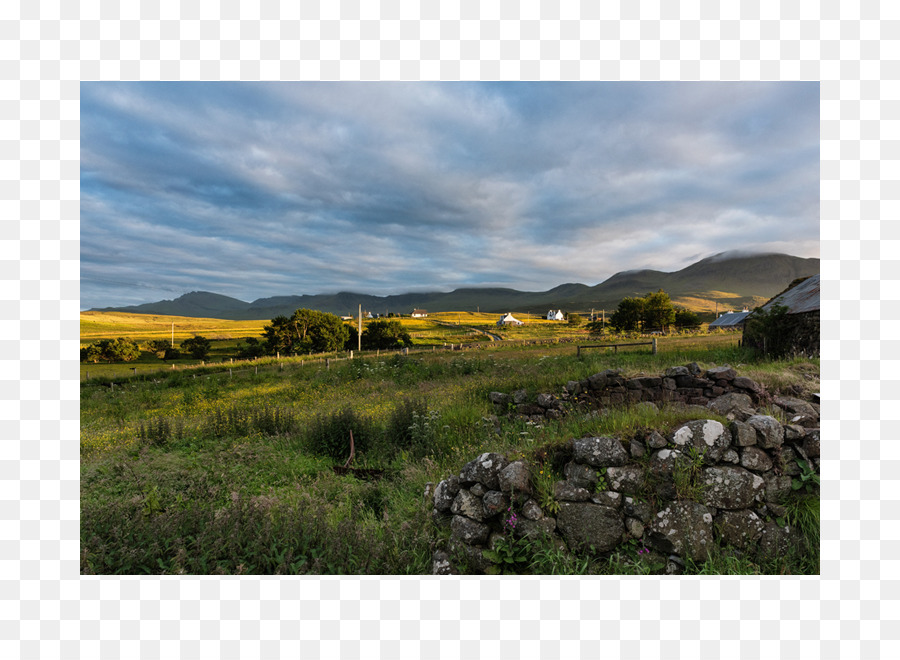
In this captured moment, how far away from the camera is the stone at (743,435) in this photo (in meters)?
3.27

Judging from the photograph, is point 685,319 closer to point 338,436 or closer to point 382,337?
point 382,337

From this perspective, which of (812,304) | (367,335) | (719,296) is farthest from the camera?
(719,296)

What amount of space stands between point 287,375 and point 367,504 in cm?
1495

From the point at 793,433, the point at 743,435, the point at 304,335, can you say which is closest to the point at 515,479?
the point at 743,435

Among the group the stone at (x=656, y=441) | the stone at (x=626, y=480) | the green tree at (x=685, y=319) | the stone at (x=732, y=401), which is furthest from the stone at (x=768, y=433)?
the green tree at (x=685, y=319)

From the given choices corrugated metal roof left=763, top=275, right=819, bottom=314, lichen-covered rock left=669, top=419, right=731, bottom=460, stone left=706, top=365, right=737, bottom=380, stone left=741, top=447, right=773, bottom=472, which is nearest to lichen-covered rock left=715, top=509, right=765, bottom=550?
stone left=741, top=447, right=773, bottom=472

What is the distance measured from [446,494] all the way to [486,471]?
62 centimetres

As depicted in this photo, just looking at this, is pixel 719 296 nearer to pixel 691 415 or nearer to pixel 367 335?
pixel 367 335

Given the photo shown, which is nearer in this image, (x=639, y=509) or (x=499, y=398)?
(x=639, y=509)

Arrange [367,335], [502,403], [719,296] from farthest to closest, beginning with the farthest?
[719,296] < [367,335] < [502,403]

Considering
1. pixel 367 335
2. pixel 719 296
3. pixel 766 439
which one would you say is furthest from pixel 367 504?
pixel 719 296

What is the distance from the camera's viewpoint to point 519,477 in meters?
3.36

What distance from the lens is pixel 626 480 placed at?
10.7 feet

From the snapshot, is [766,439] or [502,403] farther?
[502,403]
